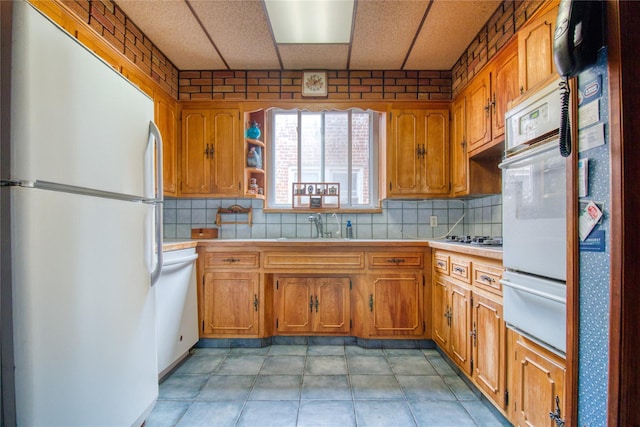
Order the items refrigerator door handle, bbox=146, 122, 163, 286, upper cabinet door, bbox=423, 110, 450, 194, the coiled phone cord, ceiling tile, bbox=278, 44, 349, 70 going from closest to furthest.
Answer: the coiled phone cord → refrigerator door handle, bbox=146, 122, 163, 286 → ceiling tile, bbox=278, 44, 349, 70 → upper cabinet door, bbox=423, 110, 450, 194

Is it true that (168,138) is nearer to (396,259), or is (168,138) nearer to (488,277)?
(396,259)

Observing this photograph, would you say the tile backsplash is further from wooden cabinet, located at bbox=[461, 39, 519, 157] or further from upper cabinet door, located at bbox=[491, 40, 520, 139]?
upper cabinet door, located at bbox=[491, 40, 520, 139]

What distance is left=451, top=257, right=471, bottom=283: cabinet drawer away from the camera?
187 centimetres

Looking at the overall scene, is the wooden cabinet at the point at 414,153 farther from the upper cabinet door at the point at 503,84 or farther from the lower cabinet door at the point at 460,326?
the lower cabinet door at the point at 460,326

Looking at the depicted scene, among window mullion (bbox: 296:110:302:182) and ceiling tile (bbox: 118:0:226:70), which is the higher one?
ceiling tile (bbox: 118:0:226:70)

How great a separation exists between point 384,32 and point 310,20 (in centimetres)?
57

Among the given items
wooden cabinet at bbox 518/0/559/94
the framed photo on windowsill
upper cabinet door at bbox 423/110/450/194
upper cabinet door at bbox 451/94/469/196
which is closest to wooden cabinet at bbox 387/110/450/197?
upper cabinet door at bbox 423/110/450/194

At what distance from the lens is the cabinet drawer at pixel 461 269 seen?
6.12ft

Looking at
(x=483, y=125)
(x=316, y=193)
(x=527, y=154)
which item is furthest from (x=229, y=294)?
(x=483, y=125)

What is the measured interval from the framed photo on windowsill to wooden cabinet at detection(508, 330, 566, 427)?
7.80 feet

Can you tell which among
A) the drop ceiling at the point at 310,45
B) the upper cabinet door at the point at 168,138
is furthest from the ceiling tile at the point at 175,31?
the upper cabinet door at the point at 168,138

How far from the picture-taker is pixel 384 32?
225 cm

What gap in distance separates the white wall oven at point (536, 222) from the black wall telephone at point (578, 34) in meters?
0.34

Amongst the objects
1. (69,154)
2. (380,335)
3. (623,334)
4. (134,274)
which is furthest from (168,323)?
(623,334)
